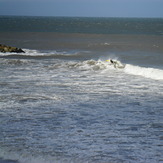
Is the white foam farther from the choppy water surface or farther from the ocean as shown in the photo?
the choppy water surface

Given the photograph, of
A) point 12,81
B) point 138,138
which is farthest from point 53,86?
point 138,138

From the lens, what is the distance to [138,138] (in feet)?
25.9

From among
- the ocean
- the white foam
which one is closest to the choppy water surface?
the ocean

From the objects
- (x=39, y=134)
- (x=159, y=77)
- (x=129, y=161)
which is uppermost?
(x=159, y=77)

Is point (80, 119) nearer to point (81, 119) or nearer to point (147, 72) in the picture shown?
point (81, 119)

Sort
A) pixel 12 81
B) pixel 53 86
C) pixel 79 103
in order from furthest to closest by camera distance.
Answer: pixel 12 81 < pixel 53 86 < pixel 79 103

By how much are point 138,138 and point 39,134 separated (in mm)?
2246

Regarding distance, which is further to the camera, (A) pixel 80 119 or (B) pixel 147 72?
(B) pixel 147 72

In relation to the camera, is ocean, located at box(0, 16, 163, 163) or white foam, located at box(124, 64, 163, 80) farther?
white foam, located at box(124, 64, 163, 80)

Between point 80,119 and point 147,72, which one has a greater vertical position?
point 147,72

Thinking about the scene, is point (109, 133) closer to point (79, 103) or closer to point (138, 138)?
point (138, 138)

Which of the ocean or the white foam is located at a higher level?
the white foam

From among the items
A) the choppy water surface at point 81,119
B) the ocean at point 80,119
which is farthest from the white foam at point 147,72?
the choppy water surface at point 81,119

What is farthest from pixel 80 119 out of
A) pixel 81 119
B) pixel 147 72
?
pixel 147 72
